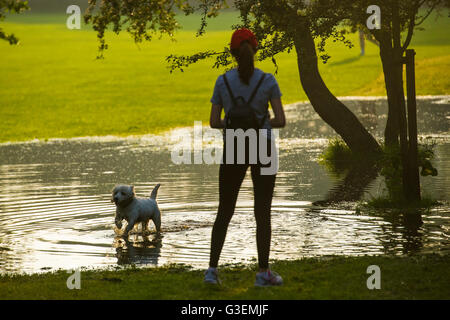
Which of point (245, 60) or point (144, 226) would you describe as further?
point (144, 226)

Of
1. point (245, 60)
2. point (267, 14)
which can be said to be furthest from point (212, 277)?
point (267, 14)

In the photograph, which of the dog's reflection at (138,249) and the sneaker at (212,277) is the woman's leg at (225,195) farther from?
the dog's reflection at (138,249)

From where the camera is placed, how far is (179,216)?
527 inches

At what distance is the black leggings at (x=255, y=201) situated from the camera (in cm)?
772

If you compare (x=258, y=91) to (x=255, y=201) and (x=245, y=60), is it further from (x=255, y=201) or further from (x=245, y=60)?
(x=255, y=201)

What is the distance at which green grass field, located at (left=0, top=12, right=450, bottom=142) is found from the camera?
A: 3994 centimetres

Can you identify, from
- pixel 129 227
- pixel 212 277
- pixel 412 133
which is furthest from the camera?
pixel 412 133

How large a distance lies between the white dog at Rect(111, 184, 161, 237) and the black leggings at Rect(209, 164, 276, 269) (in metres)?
4.00

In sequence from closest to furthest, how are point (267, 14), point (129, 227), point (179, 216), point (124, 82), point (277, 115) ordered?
point (277, 115), point (129, 227), point (179, 216), point (267, 14), point (124, 82)

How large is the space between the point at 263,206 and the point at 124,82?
51.7 meters

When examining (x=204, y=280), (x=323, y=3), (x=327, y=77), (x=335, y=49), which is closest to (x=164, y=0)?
(x=323, y=3)

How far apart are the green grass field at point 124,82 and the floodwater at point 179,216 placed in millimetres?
13941

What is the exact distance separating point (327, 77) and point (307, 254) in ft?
160

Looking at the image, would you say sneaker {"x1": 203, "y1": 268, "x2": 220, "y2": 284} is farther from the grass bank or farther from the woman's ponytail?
the woman's ponytail
